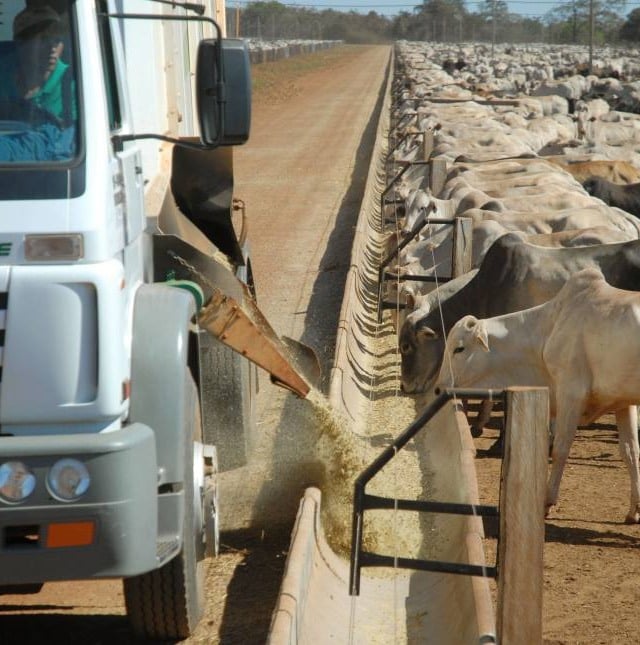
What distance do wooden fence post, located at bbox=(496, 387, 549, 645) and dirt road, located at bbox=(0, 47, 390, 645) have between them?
1.52 metres

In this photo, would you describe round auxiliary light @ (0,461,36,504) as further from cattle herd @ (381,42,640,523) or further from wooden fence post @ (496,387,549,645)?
cattle herd @ (381,42,640,523)

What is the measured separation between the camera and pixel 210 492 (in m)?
5.72

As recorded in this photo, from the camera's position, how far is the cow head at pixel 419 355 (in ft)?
35.8

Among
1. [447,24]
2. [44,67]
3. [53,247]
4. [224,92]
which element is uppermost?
[44,67]

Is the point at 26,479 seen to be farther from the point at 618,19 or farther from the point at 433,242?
the point at 618,19

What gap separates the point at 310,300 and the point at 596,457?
19.8 feet

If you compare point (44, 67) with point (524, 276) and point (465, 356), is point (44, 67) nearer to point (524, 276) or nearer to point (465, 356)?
point (465, 356)

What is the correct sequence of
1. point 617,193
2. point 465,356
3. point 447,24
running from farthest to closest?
point 447,24 → point 617,193 → point 465,356

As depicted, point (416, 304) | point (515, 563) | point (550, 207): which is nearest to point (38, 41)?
point (515, 563)

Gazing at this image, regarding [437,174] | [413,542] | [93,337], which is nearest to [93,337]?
[93,337]

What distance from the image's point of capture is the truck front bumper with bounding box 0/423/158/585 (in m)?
4.36

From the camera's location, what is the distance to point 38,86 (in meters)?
4.81

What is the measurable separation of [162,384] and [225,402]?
11.3 feet

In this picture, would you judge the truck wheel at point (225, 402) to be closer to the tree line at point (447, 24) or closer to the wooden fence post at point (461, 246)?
the wooden fence post at point (461, 246)
